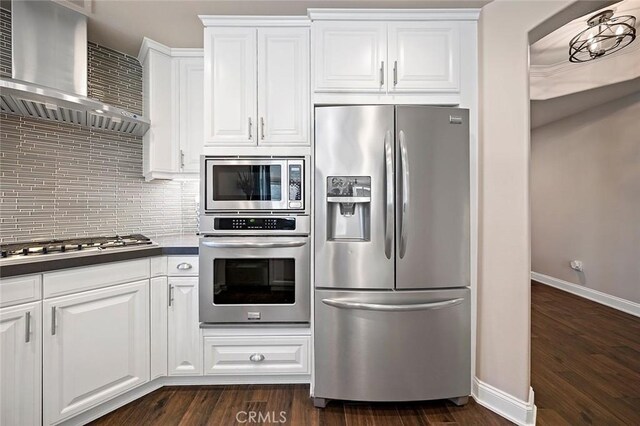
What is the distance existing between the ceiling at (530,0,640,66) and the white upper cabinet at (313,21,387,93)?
5.41ft

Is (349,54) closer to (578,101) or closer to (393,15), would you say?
(393,15)

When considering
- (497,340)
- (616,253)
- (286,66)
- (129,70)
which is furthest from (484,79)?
(616,253)

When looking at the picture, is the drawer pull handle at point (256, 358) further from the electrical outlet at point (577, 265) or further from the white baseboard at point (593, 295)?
the electrical outlet at point (577, 265)

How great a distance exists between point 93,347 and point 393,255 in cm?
178

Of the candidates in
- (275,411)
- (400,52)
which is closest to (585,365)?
(275,411)

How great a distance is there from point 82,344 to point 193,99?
1.80 meters

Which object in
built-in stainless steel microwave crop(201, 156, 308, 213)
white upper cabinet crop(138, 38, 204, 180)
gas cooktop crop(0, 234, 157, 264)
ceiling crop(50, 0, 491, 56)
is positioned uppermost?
ceiling crop(50, 0, 491, 56)

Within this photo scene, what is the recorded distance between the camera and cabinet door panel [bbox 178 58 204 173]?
7.33 ft

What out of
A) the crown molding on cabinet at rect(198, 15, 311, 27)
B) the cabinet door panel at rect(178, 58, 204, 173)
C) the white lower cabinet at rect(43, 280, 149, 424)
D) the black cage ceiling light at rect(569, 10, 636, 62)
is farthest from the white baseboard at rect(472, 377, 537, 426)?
the black cage ceiling light at rect(569, 10, 636, 62)

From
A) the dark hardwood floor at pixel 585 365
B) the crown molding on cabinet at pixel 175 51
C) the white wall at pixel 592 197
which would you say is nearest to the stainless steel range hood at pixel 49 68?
the crown molding on cabinet at pixel 175 51

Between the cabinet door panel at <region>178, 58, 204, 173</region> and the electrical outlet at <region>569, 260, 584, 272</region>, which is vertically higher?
the cabinet door panel at <region>178, 58, 204, 173</region>

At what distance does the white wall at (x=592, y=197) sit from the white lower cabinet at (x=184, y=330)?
4.62 m

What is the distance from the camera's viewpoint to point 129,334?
1.71m

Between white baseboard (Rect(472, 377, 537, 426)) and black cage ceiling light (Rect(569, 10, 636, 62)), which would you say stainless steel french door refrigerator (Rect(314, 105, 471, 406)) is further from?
black cage ceiling light (Rect(569, 10, 636, 62))
